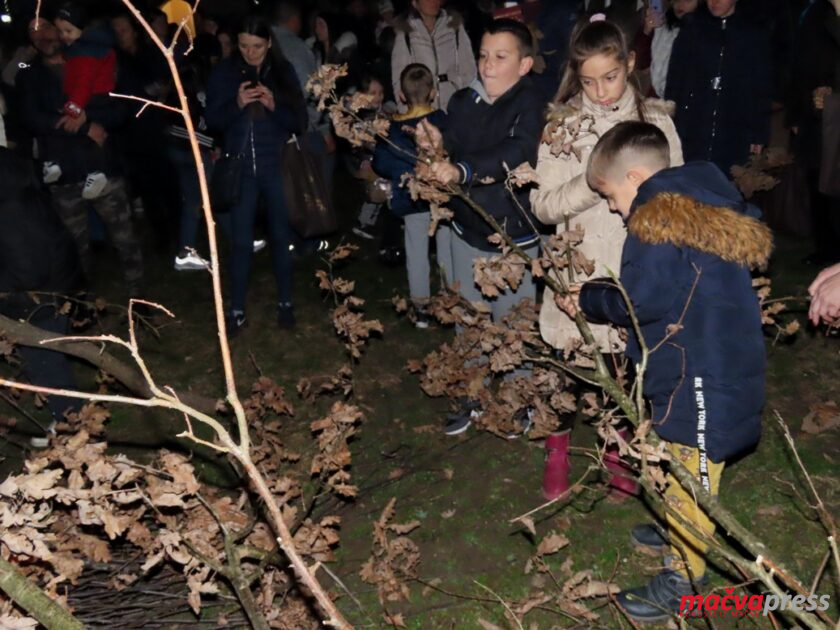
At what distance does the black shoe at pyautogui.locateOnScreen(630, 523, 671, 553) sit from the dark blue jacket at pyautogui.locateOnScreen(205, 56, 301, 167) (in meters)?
4.14

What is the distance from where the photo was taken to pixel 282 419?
19.9ft

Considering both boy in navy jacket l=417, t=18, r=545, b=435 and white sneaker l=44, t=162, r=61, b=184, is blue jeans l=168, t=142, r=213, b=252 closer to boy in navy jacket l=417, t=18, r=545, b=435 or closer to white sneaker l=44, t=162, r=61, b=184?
white sneaker l=44, t=162, r=61, b=184

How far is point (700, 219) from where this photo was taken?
3.44 m

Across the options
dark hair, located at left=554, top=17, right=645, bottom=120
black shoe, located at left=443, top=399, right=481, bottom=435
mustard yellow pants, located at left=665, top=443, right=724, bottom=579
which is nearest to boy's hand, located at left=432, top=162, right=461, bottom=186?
dark hair, located at left=554, top=17, right=645, bottom=120

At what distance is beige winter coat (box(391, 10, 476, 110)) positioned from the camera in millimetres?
7637

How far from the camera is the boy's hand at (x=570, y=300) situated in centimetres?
401

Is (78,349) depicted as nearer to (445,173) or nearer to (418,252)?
(445,173)

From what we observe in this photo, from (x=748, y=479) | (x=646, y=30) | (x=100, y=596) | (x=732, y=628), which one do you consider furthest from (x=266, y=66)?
(x=732, y=628)

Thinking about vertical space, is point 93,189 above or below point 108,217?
above

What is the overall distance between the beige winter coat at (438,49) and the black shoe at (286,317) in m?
2.23

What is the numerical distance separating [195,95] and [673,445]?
6.46 meters

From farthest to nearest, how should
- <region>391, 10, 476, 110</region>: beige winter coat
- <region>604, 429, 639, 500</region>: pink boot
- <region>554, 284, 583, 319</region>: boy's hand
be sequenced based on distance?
1. <region>391, 10, 476, 110</region>: beige winter coat
2. <region>604, 429, 639, 500</region>: pink boot
3. <region>554, 284, 583, 319</region>: boy's hand

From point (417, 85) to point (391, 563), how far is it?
3.26m

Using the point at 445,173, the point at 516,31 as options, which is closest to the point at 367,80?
the point at 516,31
